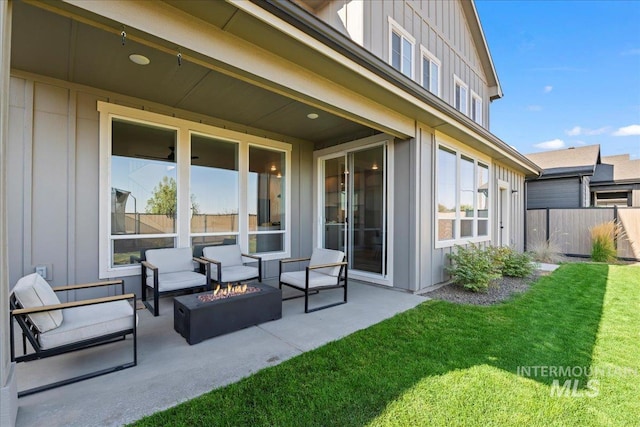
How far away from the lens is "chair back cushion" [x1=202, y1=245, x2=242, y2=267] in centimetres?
488

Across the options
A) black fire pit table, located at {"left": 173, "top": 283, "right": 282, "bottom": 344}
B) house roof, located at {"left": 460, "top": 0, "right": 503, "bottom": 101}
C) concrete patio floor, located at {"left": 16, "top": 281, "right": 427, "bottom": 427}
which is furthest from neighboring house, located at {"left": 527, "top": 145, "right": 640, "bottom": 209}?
black fire pit table, located at {"left": 173, "top": 283, "right": 282, "bottom": 344}

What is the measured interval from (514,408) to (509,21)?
15.1 metres

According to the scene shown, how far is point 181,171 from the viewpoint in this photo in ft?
15.7

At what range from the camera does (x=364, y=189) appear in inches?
228

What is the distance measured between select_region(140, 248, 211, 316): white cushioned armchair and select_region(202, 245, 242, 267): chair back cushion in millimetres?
252

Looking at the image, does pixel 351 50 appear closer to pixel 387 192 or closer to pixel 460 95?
pixel 387 192

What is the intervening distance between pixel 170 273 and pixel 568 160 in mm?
18487

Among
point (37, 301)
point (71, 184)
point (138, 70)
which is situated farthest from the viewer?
point (71, 184)

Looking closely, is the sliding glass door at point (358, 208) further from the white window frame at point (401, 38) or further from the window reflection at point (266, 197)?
the white window frame at point (401, 38)

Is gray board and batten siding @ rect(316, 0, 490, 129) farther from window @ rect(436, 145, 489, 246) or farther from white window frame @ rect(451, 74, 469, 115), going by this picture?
window @ rect(436, 145, 489, 246)

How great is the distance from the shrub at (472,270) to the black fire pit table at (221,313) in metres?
3.47

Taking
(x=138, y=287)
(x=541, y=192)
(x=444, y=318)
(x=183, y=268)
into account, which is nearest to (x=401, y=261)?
(x=444, y=318)

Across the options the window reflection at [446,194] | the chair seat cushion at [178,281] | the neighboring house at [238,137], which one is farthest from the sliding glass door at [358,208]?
the chair seat cushion at [178,281]

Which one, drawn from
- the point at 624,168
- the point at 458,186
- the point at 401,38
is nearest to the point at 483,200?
the point at 458,186
